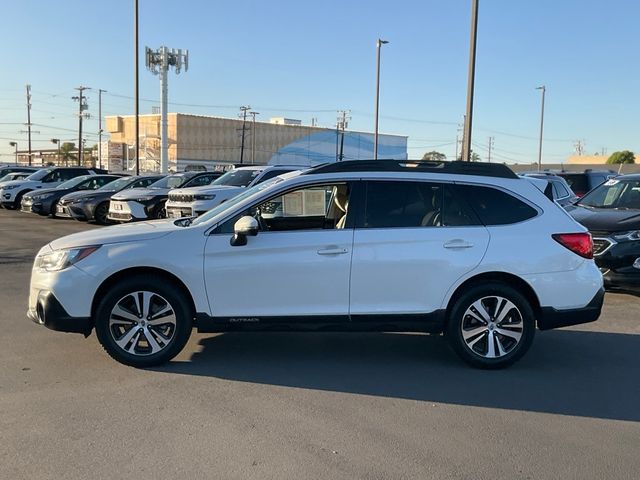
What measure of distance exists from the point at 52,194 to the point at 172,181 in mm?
5449

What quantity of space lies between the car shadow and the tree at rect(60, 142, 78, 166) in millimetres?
129685

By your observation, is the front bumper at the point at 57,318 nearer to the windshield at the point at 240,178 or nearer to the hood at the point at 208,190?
the hood at the point at 208,190

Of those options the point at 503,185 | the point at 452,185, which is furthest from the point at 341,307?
the point at 503,185

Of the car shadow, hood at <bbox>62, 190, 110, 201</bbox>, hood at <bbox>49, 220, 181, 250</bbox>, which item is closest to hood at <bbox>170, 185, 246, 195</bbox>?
hood at <bbox>62, 190, 110, 201</bbox>

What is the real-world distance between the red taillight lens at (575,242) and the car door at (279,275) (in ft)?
6.25

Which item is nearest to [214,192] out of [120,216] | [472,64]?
[120,216]

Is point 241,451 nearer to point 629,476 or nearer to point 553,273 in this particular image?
point 629,476

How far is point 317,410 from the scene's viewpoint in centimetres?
443

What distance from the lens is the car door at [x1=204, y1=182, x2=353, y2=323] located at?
17.0 feet

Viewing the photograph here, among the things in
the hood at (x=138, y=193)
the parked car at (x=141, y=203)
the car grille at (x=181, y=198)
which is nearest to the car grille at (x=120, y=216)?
the parked car at (x=141, y=203)

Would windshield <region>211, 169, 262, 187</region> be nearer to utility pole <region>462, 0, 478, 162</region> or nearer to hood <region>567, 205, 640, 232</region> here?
utility pole <region>462, 0, 478, 162</region>

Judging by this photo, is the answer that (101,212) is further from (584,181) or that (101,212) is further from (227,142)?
(227,142)

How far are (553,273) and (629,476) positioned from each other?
2130 millimetres

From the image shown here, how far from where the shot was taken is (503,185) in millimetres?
5543
